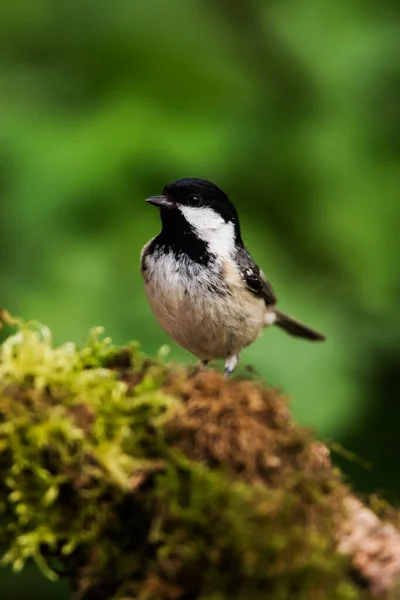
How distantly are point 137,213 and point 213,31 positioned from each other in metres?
1.34

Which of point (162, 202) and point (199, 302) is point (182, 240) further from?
point (199, 302)

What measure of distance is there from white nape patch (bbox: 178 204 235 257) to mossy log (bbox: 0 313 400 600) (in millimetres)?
1646

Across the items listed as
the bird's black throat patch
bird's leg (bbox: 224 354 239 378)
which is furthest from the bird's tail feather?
the bird's black throat patch

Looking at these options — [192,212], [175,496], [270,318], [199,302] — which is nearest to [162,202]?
[192,212]

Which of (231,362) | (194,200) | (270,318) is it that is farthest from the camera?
(270,318)

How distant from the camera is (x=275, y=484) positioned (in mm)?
1778

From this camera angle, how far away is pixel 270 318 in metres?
4.30

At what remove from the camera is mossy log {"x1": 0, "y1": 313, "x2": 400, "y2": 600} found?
1.67 metres

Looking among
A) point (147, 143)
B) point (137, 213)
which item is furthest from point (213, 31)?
point (137, 213)

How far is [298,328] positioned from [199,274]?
1.21 meters

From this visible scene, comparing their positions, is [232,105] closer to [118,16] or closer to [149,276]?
[118,16]

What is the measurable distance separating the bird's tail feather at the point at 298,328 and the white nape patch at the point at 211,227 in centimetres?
88

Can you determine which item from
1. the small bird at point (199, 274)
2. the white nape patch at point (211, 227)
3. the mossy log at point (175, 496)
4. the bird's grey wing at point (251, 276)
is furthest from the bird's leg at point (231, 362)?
the mossy log at point (175, 496)

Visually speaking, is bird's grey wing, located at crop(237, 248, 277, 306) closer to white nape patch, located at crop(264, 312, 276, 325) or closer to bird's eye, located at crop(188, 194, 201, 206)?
white nape patch, located at crop(264, 312, 276, 325)
